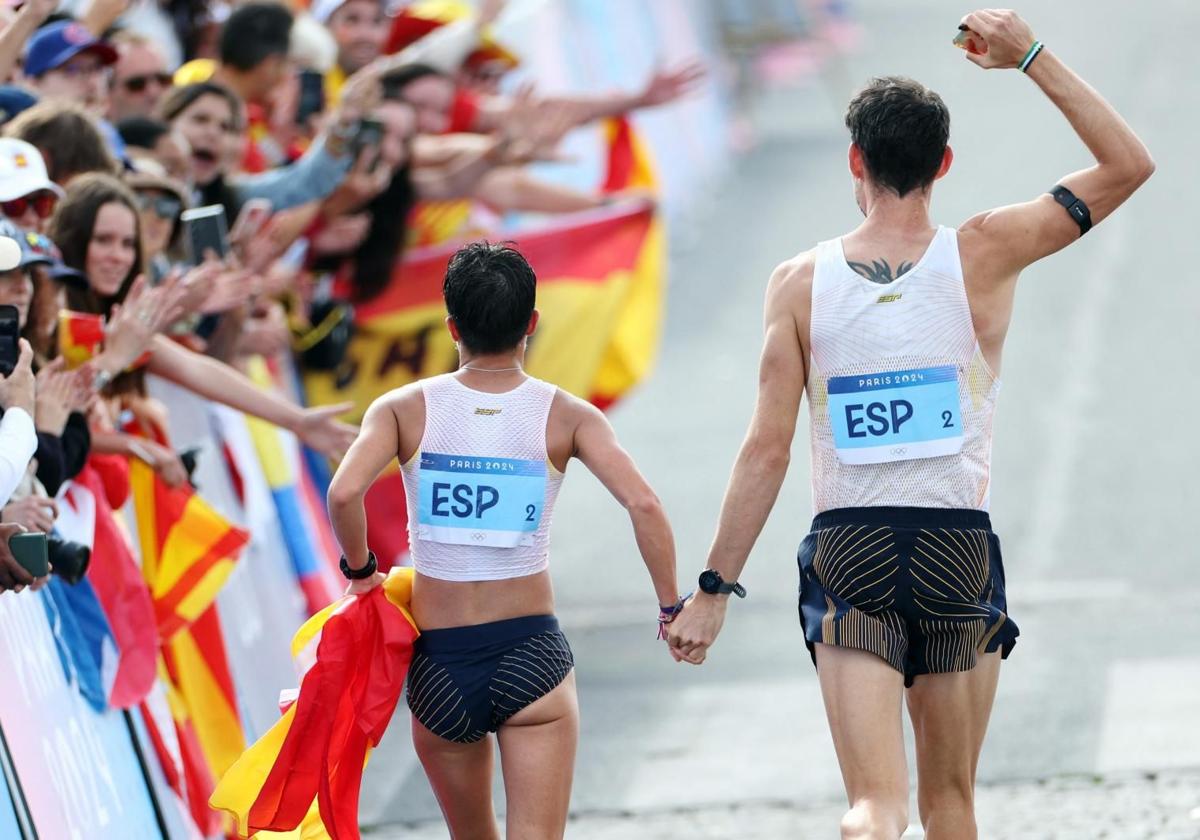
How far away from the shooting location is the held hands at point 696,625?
215 inches

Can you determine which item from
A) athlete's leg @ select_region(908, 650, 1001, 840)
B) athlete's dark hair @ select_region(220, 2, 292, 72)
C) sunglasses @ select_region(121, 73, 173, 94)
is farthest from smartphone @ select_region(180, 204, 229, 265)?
athlete's leg @ select_region(908, 650, 1001, 840)

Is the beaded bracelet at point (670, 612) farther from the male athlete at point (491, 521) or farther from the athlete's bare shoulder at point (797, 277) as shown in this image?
the athlete's bare shoulder at point (797, 277)

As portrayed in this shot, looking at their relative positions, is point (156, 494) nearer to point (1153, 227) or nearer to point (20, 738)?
point (20, 738)

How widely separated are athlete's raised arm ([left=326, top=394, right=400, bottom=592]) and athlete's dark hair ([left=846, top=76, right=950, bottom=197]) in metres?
1.28

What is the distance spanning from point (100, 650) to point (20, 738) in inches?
31.4

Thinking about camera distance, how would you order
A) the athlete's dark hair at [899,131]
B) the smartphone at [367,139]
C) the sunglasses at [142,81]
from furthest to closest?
the smartphone at [367,139]
the sunglasses at [142,81]
the athlete's dark hair at [899,131]

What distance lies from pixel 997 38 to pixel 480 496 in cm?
163

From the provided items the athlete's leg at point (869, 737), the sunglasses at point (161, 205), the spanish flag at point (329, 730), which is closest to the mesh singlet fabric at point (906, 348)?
the athlete's leg at point (869, 737)

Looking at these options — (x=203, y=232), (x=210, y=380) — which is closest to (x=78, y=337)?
(x=210, y=380)

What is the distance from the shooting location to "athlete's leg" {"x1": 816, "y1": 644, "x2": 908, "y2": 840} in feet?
16.8

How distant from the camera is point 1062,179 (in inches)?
208

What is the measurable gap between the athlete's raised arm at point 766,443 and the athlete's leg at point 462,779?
0.56 m

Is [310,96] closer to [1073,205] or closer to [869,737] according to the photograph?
[1073,205]

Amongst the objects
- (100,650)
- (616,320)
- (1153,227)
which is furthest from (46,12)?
(1153,227)
